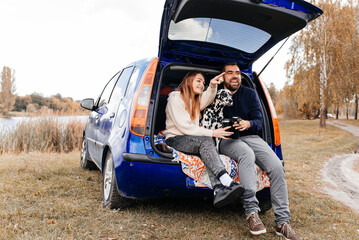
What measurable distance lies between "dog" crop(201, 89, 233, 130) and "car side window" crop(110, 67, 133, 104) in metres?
0.99

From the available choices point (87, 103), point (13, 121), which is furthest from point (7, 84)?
point (87, 103)

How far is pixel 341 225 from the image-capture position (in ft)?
10.2

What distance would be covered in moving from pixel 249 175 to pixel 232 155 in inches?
11.5

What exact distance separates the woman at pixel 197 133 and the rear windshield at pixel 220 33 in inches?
15.8

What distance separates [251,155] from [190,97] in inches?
34.9

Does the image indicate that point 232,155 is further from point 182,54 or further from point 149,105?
point 182,54

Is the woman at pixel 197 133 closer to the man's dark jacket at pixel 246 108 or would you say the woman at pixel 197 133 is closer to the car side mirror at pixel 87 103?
the man's dark jacket at pixel 246 108

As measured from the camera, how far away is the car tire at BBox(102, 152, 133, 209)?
2.95 m

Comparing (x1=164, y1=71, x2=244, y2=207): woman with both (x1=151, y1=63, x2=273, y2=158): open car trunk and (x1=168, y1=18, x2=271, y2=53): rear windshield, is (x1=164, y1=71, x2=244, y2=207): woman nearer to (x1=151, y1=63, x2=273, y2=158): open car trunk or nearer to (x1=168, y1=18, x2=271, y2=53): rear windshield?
(x1=151, y1=63, x2=273, y2=158): open car trunk

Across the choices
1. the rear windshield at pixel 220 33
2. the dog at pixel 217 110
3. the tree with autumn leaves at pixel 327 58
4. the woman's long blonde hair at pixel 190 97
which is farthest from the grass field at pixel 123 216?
the tree with autumn leaves at pixel 327 58

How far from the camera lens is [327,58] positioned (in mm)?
17812

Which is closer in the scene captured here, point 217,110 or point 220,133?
point 220,133

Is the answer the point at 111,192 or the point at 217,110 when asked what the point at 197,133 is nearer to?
the point at 217,110

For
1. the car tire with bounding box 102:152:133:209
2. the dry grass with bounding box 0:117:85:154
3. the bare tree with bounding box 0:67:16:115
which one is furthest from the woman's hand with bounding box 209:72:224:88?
the bare tree with bounding box 0:67:16:115
